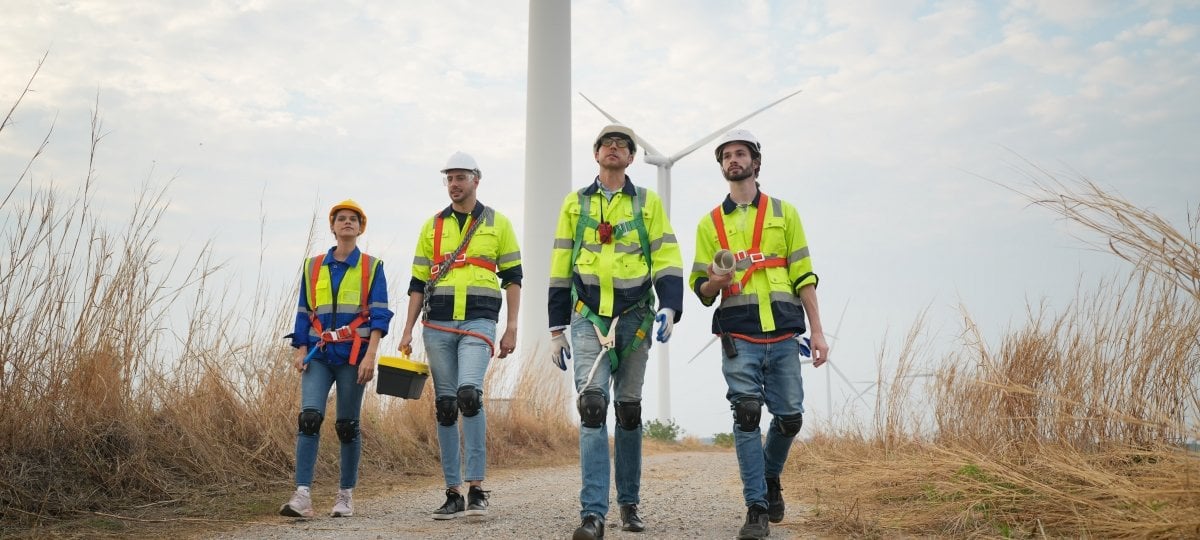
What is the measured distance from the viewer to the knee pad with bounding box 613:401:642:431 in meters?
5.04

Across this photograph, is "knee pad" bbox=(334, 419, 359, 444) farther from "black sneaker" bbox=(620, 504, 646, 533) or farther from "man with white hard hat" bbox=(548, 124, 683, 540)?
"black sneaker" bbox=(620, 504, 646, 533)

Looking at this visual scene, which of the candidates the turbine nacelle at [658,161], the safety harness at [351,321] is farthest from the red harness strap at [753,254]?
the turbine nacelle at [658,161]

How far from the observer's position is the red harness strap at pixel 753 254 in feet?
16.9

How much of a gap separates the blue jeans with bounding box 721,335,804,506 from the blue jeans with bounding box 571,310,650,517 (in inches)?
19.7

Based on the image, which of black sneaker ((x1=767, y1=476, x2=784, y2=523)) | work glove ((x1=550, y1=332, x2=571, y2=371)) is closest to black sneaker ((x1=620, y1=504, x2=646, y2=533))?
black sneaker ((x1=767, y1=476, x2=784, y2=523))

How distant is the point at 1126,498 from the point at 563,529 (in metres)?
2.89

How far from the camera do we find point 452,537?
16.5 ft

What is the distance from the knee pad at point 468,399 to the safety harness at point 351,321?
2.44ft

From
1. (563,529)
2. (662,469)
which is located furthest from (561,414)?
(563,529)

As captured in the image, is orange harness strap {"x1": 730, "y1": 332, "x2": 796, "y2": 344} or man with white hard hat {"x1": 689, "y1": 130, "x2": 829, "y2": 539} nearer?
man with white hard hat {"x1": 689, "y1": 130, "x2": 829, "y2": 539}

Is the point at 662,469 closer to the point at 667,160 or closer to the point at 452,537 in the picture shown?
the point at 452,537

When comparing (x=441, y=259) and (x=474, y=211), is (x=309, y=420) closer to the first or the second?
(x=441, y=259)

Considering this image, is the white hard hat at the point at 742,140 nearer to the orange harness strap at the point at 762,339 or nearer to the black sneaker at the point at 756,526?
the orange harness strap at the point at 762,339

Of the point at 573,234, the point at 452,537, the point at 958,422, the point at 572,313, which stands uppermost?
the point at 573,234
